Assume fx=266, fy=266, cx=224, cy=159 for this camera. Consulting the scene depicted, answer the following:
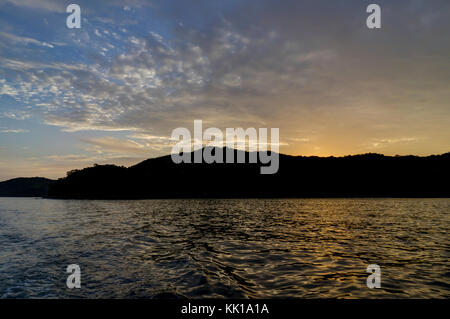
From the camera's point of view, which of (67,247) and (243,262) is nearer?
(243,262)

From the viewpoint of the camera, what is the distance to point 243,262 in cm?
1836

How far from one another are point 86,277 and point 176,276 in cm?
512

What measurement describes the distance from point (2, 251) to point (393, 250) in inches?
1297

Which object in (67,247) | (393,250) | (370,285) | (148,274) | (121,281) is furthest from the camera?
(67,247)

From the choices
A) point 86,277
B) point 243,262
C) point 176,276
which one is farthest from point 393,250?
point 86,277

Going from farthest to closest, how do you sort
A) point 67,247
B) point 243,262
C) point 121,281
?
point 67,247 < point 243,262 < point 121,281

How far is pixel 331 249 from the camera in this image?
73.5ft
